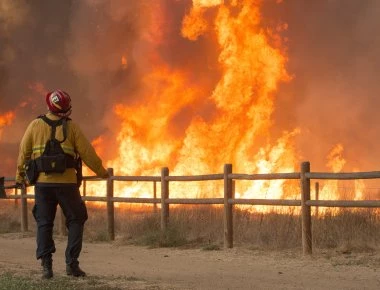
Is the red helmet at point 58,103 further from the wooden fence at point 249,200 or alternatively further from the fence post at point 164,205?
the fence post at point 164,205

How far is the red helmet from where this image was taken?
9.03 metres

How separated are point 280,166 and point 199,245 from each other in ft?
40.5

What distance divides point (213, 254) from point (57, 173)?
4.76m

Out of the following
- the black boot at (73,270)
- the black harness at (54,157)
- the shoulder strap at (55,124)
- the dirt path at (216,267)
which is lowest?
the dirt path at (216,267)

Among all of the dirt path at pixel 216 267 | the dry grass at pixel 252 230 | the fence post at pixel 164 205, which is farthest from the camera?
the fence post at pixel 164 205

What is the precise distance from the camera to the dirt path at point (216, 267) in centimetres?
921

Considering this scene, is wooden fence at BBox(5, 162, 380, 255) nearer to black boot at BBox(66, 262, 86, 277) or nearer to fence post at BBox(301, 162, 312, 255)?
fence post at BBox(301, 162, 312, 255)

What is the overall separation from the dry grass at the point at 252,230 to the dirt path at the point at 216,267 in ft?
1.69

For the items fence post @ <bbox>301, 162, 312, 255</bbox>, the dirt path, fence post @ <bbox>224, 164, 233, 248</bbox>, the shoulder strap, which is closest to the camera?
the shoulder strap

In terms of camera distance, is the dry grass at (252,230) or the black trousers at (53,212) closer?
the black trousers at (53,212)

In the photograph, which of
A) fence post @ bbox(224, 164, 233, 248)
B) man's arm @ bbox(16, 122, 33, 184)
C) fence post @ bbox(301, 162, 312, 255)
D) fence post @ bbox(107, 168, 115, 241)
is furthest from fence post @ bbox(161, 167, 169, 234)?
man's arm @ bbox(16, 122, 33, 184)

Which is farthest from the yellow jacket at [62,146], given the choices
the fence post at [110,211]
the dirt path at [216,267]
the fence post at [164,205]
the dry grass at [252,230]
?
the fence post at [110,211]

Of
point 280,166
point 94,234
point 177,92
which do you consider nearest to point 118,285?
point 94,234

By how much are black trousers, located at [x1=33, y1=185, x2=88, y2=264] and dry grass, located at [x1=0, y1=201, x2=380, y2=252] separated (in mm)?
4822
